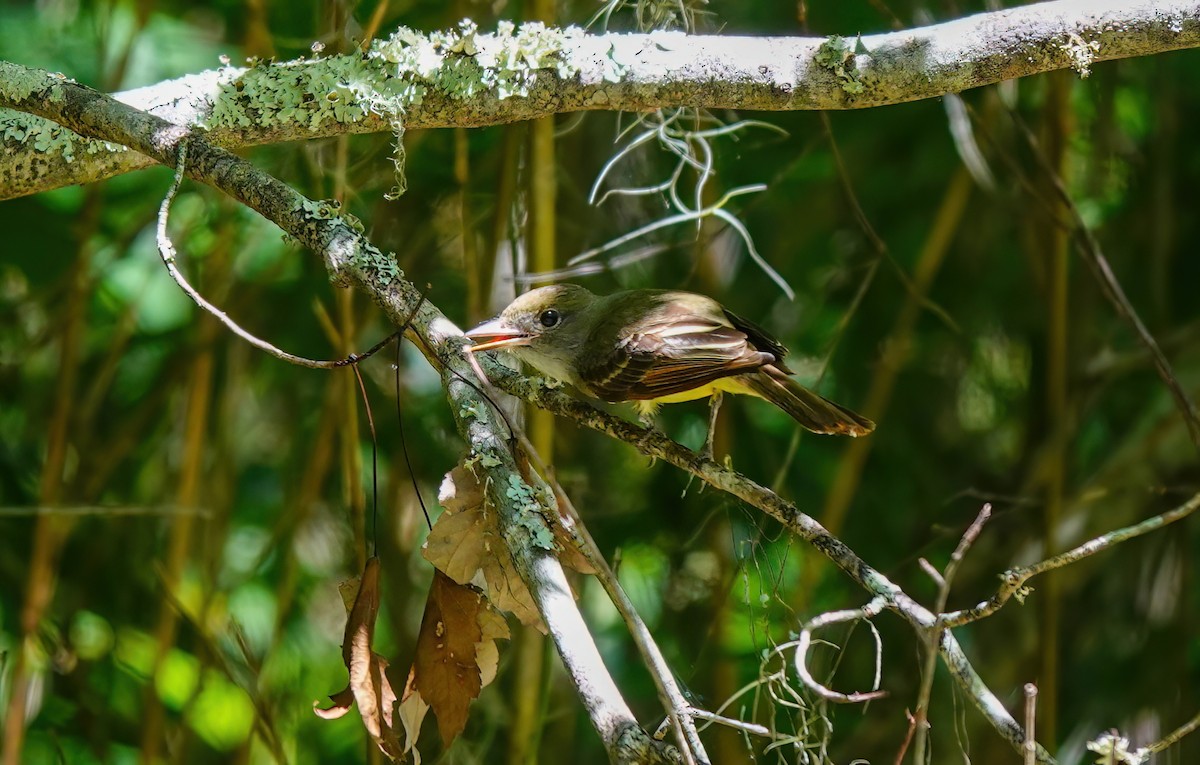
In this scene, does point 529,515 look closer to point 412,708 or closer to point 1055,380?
point 412,708

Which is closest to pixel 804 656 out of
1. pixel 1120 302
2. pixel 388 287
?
pixel 388 287

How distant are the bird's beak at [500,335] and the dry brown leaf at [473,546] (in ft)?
3.59

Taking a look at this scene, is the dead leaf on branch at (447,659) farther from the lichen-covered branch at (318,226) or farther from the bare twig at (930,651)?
the bare twig at (930,651)

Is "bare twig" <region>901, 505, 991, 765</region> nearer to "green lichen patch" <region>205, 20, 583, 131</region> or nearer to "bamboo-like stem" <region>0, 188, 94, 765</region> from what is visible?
"green lichen patch" <region>205, 20, 583, 131</region>

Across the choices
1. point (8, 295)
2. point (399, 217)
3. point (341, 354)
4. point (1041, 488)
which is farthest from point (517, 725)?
point (8, 295)

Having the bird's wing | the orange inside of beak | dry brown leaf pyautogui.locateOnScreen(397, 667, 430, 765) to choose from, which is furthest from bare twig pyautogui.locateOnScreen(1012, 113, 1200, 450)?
dry brown leaf pyautogui.locateOnScreen(397, 667, 430, 765)

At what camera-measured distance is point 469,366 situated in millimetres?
1938

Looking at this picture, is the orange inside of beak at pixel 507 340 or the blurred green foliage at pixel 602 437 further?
the blurred green foliage at pixel 602 437

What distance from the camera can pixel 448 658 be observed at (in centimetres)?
186

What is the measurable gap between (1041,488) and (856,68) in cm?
246

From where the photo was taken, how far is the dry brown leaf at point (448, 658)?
1.84 metres

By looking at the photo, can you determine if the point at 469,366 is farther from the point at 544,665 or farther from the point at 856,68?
the point at 544,665

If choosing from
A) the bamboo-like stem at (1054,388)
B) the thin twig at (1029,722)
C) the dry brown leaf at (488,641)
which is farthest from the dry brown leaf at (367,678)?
the bamboo-like stem at (1054,388)

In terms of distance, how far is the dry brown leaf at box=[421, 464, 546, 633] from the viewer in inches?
73.0
